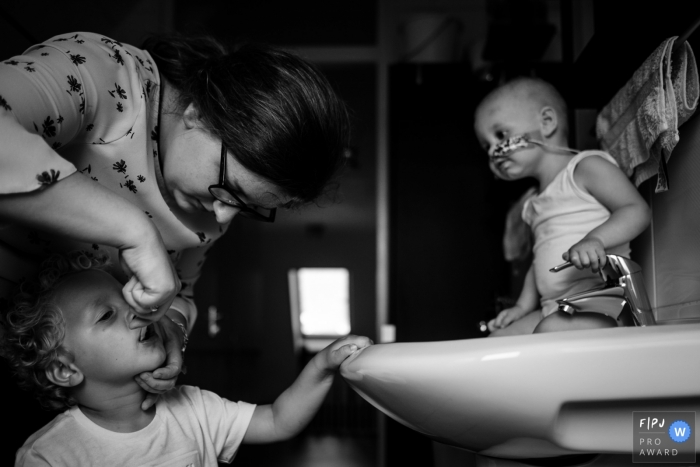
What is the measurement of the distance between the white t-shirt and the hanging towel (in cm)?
81

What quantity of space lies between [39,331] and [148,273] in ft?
1.11

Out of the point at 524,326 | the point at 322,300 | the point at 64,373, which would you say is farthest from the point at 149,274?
the point at 322,300

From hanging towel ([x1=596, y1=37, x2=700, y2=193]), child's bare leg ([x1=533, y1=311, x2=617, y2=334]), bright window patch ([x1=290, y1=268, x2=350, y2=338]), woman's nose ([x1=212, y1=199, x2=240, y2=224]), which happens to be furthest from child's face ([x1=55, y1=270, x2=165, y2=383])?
bright window patch ([x1=290, y1=268, x2=350, y2=338])

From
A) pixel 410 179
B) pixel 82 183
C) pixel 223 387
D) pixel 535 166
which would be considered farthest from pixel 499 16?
pixel 223 387

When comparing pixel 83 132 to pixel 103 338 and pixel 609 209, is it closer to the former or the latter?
pixel 103 338

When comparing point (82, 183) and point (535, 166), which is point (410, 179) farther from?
point (82, 183)

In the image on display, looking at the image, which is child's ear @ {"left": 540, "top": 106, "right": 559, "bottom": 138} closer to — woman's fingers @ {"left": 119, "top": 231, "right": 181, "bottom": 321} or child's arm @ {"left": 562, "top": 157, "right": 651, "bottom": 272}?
child's arm @ {"left": 562, "top": 157, "right": 651, "bottom": 272}

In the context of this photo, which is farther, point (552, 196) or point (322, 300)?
point (322, 300)

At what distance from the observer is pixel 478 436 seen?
628 mm

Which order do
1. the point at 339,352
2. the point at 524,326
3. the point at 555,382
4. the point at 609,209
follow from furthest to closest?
the point at 524,326 < the point at 609,209 < the point at 339,352 < the point at 555,382

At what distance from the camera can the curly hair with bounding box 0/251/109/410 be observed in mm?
851

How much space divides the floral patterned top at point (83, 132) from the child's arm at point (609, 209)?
0.66 metres

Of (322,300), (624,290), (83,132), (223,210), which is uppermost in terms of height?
(83,132)

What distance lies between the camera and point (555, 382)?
551mm
